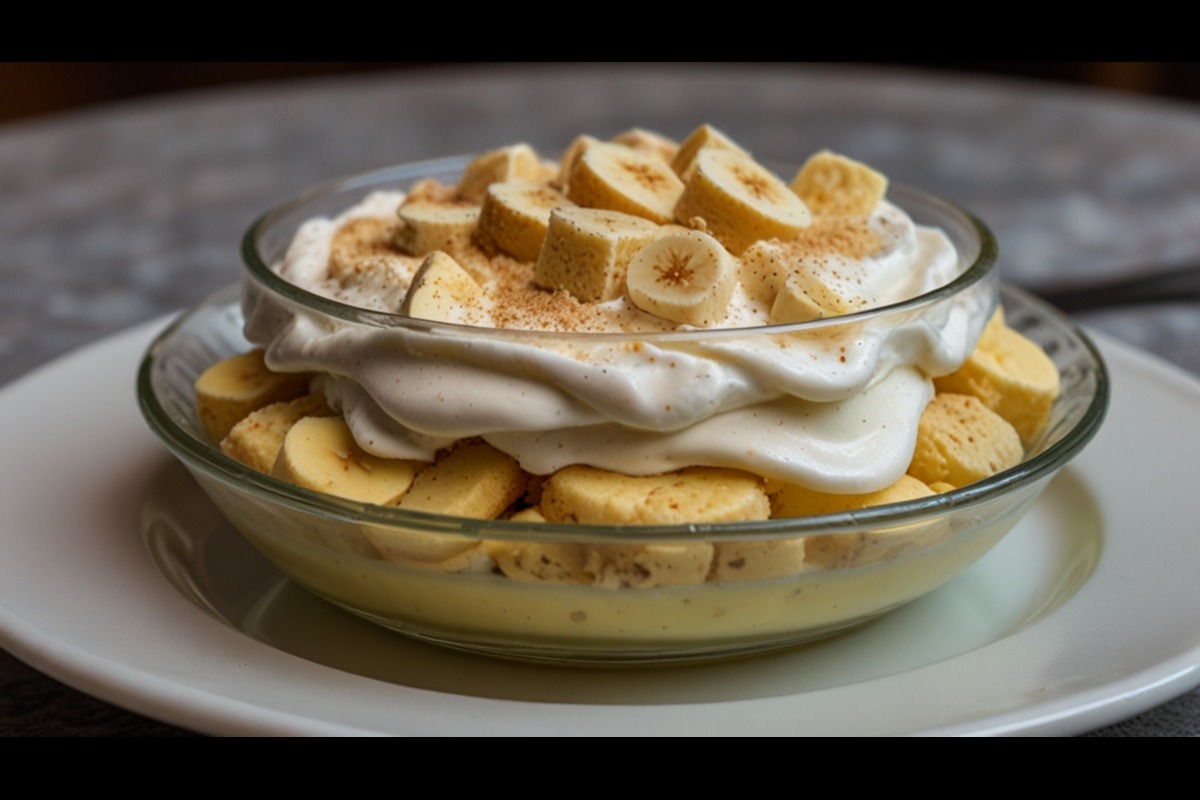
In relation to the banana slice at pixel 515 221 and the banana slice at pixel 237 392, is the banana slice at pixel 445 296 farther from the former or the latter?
the banana slice at pixel 237 392

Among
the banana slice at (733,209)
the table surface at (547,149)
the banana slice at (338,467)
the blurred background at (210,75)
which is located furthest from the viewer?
the blurred background at (210,75)

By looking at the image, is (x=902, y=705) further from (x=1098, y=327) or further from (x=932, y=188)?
(x=932, y=188)

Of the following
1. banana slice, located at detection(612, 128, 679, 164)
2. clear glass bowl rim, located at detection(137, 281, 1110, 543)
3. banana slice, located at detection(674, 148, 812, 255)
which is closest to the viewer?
clear glass bowl rim, located at detection(137, 281, 1110, 543)

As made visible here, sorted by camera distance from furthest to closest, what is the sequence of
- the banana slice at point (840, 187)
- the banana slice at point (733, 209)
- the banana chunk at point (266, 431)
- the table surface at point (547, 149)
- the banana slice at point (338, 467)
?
1. the table surface at point (547, 149)
2. the banana slice at point (840, 187)
3. the banana slice at point (733, 209)
4. the banana chunk at point (266, 431)
5. the banana slice at point (338, 467)


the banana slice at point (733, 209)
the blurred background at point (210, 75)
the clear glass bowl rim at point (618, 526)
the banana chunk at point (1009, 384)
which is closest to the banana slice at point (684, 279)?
the banana slice at point (733, 209)

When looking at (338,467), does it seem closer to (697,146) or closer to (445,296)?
(445,296)

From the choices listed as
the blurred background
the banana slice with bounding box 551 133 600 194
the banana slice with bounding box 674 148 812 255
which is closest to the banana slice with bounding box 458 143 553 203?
the banana slice with bounding box 551 133 600 194

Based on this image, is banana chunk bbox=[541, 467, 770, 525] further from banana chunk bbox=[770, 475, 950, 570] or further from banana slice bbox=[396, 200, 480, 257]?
banana slice bbox=[396, 200, 480, 257]

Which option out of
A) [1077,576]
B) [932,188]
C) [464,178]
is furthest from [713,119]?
[1077,576]
